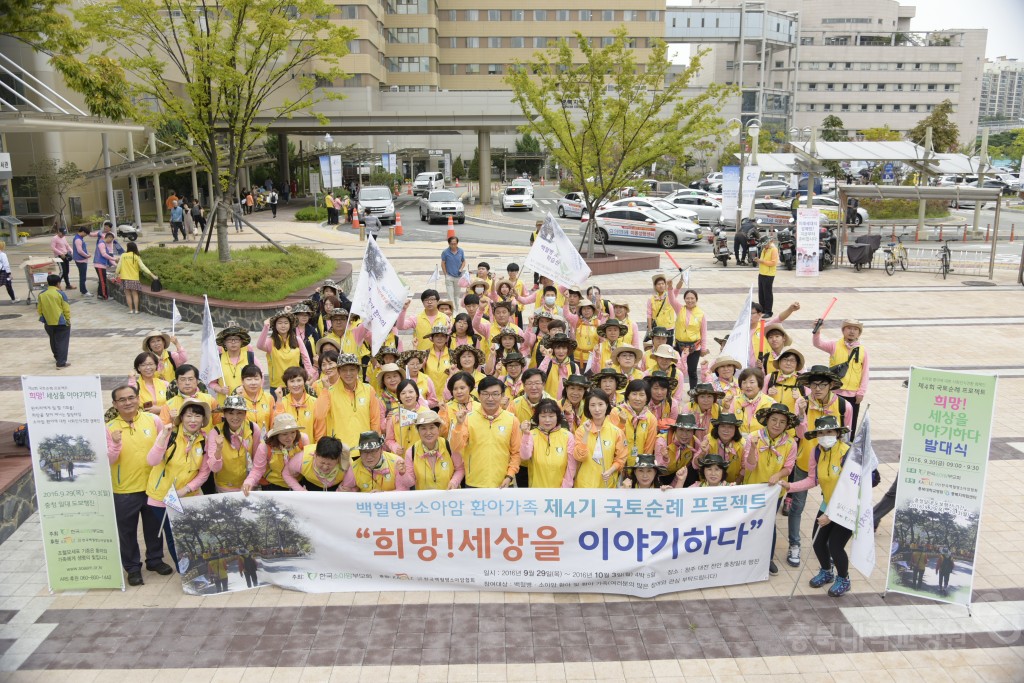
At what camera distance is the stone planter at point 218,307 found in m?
16.4

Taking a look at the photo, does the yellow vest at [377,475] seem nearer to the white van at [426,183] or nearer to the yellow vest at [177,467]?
the yellow vest at [177,467]

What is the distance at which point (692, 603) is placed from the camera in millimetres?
6770

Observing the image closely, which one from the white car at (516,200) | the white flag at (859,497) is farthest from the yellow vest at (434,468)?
the white car at (516,200)

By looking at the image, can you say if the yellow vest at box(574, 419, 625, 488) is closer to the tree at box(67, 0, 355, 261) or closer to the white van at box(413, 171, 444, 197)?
the tree at box(67, 0, 355, 261)

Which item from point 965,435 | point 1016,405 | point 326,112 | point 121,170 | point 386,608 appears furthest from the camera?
point 326,112

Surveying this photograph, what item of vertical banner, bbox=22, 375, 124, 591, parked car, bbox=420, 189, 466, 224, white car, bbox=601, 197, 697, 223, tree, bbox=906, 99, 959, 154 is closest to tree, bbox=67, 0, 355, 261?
vertical banner, bbox=22, 375, 124, 591

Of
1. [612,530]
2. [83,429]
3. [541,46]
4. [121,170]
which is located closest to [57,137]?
[121,170]

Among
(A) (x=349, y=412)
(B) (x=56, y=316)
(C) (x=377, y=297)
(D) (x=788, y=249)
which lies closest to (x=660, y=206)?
(D) (x=788, y=249)

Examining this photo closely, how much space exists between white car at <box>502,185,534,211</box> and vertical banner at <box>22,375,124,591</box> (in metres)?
38.4

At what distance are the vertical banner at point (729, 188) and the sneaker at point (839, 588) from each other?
Answer: 75.6 ft

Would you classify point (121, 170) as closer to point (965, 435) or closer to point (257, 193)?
point (257, 193)

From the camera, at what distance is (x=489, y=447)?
692cm

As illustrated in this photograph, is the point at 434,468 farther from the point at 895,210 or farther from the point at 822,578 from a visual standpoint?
the point at 895,210

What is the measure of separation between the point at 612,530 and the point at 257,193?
44610mm
